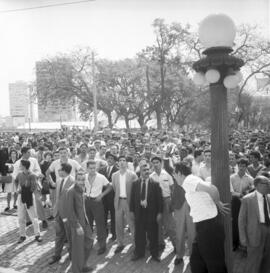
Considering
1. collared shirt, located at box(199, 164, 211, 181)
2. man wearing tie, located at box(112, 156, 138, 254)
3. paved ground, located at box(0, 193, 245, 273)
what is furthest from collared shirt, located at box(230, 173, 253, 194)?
man wearing tie, located at box(112, 156, 138, 254)

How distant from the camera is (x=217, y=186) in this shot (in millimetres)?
3982

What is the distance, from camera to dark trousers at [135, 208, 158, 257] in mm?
6527

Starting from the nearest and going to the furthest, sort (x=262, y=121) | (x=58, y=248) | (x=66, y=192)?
(x=66, y=192) → (x=58, y=248) → (x=262, y=121)

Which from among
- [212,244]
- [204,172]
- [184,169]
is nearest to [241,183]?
[204,172]

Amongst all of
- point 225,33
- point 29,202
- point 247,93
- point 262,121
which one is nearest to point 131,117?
point 247,93

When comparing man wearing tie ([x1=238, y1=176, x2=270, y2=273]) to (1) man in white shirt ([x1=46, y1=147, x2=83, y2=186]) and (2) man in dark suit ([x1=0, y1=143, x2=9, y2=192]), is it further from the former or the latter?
(2) man in dark suit ([x1=0, y1=143, x2=9, y2=192])

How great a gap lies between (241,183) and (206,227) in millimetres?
2885

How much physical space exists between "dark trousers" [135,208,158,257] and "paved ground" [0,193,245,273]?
0.66 ft

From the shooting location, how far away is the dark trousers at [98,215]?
7035 millimetres

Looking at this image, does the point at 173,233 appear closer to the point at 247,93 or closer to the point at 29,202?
the point at 29,202

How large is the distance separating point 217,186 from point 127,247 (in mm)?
3793

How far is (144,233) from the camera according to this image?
6.63m

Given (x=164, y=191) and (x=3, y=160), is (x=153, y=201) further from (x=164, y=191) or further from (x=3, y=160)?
(x=3, y=160)

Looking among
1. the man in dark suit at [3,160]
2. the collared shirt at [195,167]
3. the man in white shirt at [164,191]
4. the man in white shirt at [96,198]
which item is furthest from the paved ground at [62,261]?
the man in dark suit at [3,160]
